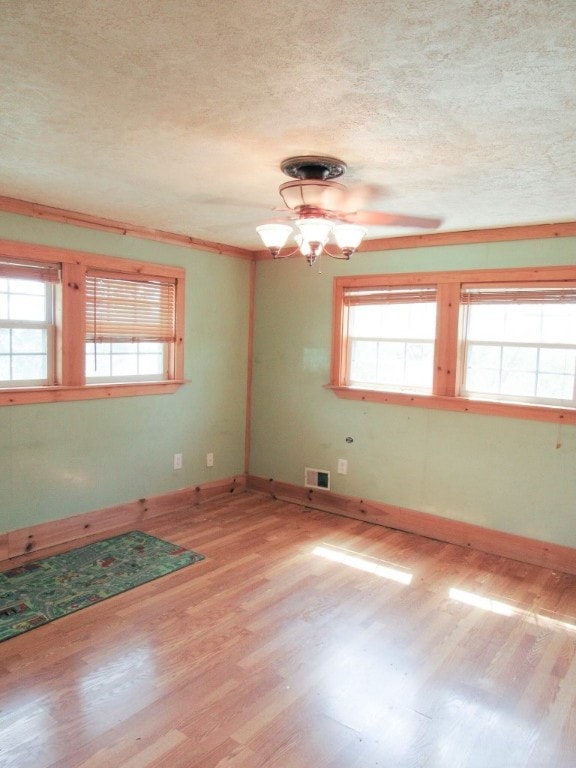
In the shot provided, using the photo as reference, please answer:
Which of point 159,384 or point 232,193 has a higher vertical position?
point 232,193

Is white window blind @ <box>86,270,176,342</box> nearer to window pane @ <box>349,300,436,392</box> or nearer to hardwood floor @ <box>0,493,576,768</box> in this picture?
window pane @ <box>349,300,436,392</box>

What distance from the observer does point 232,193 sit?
123 inches

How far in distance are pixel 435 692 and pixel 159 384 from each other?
307 centimetres

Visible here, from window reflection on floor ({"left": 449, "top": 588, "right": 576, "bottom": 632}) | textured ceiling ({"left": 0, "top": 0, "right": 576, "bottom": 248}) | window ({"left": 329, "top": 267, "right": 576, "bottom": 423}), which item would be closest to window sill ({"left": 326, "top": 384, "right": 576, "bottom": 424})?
window ({"left": 329, "top": 267, "right": 576, "bottom": 423})

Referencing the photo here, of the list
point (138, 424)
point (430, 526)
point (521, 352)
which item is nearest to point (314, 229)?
point (521, 352)

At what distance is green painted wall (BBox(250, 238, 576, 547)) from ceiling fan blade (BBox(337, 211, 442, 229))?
41 cm

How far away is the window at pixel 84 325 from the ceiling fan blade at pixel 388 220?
66.8 inches

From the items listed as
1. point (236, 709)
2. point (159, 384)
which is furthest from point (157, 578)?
point (159, 384)

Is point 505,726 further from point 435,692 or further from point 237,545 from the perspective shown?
point 237,545

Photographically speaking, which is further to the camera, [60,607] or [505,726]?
[60,607]

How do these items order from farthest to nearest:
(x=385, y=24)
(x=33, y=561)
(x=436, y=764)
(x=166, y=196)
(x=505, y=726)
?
(x=33, y=561), (x=166, y=196), (x=505, y=726), (x=436, y=764), (x=385, y=24)

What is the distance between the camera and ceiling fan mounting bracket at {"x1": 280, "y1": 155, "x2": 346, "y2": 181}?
243 centimetres

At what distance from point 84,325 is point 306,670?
9.06ft

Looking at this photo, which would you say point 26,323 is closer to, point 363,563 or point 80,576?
point 80,576
